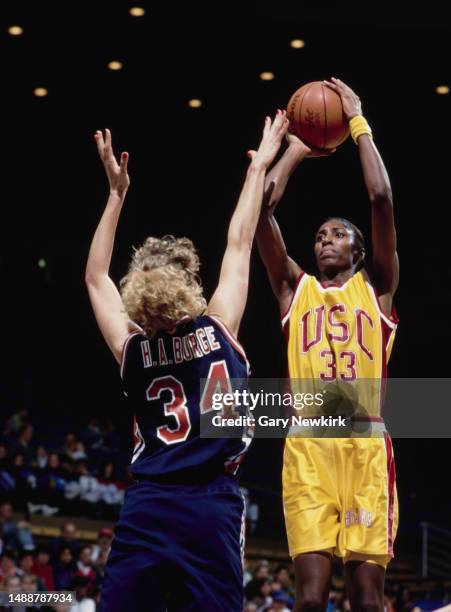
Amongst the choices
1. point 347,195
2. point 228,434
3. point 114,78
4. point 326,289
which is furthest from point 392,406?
point 228,434

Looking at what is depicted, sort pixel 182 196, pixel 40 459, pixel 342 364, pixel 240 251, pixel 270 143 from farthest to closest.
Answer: pixel 182 196 → pixel 40 459 → pixel 342 364 → pixel 270 143 → pixel 240 251

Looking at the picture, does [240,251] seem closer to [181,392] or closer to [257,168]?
[257,168]

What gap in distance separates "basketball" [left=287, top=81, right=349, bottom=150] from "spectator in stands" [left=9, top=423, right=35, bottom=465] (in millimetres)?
9881

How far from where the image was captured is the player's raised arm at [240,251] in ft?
11.6

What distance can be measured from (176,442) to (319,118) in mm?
2201

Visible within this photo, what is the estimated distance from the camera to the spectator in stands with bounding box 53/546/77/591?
10.5 metres

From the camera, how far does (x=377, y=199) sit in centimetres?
477

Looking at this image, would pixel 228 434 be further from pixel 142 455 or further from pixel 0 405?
pixel 0 405

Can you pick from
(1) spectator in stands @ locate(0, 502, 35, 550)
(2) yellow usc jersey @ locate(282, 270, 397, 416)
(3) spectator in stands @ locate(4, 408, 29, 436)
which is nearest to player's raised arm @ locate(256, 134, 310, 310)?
(2) yellow usc jersey @ locate(282, 270, 397, 416)

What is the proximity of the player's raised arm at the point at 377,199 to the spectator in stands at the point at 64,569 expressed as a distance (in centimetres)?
658

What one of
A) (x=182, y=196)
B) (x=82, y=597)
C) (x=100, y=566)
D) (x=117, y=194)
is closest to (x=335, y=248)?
(x=117, y=194)

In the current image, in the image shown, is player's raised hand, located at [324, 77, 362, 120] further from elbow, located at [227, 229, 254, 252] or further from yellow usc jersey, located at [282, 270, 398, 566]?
elbow, located at [227, 229, 254, 252]

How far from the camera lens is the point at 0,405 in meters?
17.2

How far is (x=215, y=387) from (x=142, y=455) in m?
0.35
